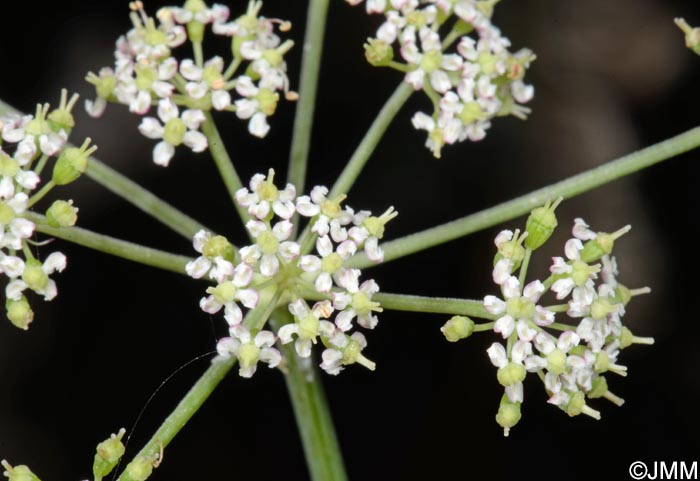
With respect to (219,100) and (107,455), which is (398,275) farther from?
(107,455)

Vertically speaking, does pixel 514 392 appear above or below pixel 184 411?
below

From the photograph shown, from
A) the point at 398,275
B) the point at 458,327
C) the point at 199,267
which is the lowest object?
the point at 458,327

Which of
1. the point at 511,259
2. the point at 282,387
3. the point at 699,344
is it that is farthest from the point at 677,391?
the point at 511,259

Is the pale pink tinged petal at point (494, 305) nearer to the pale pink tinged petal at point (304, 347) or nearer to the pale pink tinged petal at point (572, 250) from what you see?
the pale pink tinged petal at point (572, 250)

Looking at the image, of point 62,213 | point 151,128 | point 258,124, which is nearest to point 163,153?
point 151,128

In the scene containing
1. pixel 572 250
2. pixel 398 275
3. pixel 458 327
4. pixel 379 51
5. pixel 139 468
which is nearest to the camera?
pixel 139 468

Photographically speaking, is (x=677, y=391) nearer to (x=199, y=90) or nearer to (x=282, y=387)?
(x=282, y=387)

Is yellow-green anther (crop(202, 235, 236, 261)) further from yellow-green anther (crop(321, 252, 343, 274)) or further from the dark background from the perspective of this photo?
the dark background

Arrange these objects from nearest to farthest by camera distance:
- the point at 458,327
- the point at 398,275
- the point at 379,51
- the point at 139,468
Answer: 1. the point at 139,468
2. the point at 458,327
3. the point at 379,51
4. the point at 398,275
